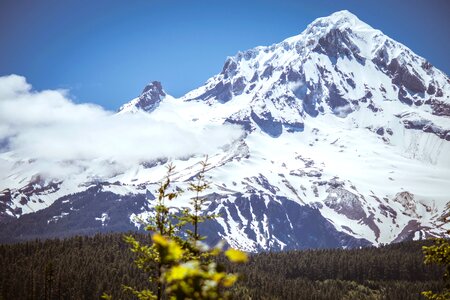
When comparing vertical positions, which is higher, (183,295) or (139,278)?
(183,295)

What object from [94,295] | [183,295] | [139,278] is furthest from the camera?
[139,278]

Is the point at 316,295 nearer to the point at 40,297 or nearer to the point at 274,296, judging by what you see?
the point at 274,296

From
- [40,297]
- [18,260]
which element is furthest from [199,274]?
[18,260]

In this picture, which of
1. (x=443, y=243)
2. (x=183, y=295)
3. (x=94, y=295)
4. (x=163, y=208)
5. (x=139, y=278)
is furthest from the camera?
(x=139, y=278)

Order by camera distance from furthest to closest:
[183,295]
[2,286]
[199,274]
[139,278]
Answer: [139,278] → [2,286] → [183,295] → [199,274]

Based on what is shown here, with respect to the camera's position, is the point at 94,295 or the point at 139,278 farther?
the point at 139,278

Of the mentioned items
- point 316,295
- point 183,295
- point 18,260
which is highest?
point 183,295

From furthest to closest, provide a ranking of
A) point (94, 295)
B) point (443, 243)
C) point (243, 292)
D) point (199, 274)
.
Answer: point (243, 292) < point (94, 295) < point (443, 243) < point (199, 274)

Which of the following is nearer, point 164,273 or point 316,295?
point 164,273

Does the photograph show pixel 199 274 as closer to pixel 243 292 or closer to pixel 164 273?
pixel 164 273

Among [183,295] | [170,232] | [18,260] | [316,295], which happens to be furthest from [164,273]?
[18,260]

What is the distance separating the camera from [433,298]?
1827 centimetres

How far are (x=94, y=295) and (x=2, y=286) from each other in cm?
3467

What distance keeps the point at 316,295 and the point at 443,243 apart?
18787cm
